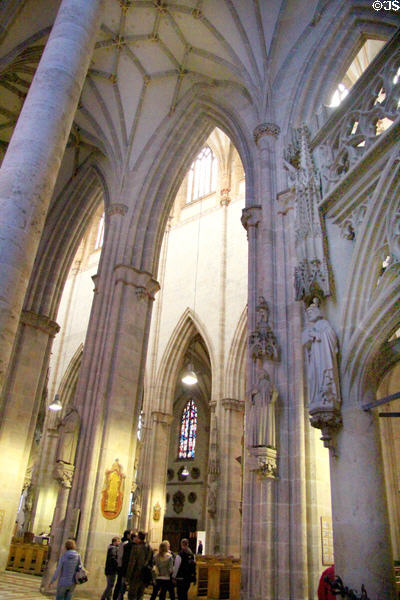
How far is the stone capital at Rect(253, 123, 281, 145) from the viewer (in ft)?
34.9

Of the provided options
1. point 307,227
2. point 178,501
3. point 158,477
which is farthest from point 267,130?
point 178,501

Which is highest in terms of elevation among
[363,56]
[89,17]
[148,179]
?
[363,56]

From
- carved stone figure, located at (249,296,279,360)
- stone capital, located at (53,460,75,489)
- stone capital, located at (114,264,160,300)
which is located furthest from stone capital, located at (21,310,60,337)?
carved stone figure, located at (249,296,279,360)

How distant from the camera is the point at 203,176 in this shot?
24469 millimetres

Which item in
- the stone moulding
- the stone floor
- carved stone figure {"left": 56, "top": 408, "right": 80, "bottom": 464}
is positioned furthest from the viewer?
carved stone figure {"left": 56, "top": 408, "right": 80, "bottom": 464}

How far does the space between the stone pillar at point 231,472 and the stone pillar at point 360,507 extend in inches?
492

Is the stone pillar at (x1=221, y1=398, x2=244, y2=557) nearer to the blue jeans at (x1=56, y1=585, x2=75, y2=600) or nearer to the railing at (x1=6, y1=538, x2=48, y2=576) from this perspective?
the railing at (x1=6, y1=538, x2=48, y2=576)

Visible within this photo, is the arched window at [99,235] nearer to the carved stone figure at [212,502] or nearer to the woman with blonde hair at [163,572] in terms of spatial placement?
the carved stone figure at [212,502]

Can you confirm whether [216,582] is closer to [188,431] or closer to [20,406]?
[20,406]

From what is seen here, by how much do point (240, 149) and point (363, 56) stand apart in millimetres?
9331

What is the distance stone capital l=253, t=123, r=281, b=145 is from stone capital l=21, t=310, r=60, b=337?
28.5 feet

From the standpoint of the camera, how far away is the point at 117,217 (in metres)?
13.8

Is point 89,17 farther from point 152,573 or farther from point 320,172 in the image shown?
point 152,573

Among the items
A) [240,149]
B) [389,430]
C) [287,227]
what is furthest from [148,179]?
[389,430]
